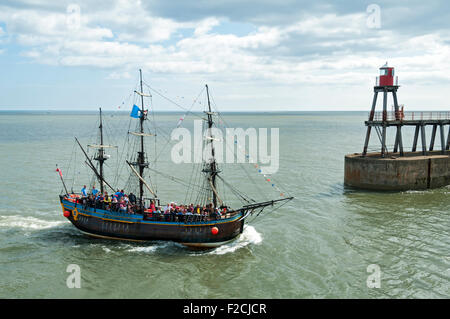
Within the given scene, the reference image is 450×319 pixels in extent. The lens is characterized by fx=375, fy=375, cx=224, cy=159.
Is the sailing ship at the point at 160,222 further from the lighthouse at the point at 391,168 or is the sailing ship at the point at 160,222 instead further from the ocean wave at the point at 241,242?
the lighthouse at the point at 391,168

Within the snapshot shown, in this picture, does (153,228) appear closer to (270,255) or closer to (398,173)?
(270,255)

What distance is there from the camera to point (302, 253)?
2784cm

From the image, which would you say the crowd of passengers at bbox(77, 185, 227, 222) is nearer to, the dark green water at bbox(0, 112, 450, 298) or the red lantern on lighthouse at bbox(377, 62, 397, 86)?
the dark green water at bbox(0, 112, 450, 298)

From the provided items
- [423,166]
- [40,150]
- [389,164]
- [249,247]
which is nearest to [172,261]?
[249,247]

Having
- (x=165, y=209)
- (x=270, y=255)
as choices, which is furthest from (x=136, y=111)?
(x=270, y=255)

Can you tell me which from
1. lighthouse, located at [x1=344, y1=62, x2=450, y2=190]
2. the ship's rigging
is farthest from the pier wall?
the ship's rigging

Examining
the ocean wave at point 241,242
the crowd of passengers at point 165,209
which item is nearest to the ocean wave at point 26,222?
the crowd of passengers at point 165,209

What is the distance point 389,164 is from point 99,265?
35.1 meters

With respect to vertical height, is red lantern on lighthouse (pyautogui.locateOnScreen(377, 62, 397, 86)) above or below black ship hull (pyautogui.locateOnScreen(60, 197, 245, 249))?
above

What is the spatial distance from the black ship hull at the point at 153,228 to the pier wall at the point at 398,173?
22.2m

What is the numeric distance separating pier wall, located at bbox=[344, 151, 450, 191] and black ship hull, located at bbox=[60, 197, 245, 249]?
2225 cm

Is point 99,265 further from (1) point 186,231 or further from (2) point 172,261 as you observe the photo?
(1) point 186,231

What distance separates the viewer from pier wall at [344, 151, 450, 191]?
45531 mm

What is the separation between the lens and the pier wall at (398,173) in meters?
45.5
